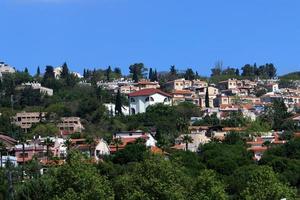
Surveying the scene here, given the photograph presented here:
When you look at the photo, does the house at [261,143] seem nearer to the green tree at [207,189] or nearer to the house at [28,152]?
the house at [28,152]

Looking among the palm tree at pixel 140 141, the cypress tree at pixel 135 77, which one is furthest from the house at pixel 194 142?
the cypress tree at pixel 135 77

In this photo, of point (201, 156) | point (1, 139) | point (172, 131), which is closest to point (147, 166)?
point (201, 156)

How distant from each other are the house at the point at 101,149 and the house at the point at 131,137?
710mm

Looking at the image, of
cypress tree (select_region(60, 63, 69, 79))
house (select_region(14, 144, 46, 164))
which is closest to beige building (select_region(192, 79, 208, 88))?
cypress tree (select_region(60, 63, 69, 79))

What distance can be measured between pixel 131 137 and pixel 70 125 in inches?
436

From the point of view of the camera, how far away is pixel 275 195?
36.2m

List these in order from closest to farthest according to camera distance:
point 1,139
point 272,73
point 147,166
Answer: point 147,166 < point 1,139 < point 272,73

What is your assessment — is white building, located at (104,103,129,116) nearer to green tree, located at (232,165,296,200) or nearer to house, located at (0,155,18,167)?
house, located at (0,155,18,167)

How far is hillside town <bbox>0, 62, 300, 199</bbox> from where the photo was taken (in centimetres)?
6944

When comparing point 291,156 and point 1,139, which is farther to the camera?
point 1,139

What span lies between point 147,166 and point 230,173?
21.3 meters

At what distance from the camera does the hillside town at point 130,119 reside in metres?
69.4

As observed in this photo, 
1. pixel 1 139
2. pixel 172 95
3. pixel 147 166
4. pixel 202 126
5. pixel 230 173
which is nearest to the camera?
pixel 147 166

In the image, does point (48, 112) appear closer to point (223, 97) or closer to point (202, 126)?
point (202, 126)
